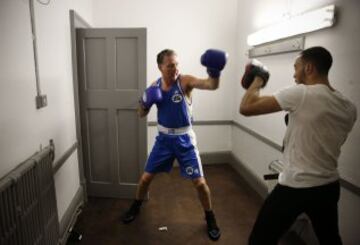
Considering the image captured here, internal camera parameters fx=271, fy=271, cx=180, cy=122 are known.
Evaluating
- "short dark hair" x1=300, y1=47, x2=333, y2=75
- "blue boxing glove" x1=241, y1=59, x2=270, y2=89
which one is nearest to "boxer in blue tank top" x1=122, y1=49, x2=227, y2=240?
"blue boxing glove" x1=241, y1=59, x2=270, y2=89

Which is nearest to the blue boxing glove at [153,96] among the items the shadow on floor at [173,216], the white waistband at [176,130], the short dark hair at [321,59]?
the white waistband at [176,130]

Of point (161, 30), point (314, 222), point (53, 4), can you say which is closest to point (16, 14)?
point (53, 4)

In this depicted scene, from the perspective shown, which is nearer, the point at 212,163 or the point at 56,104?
the point at 56,104

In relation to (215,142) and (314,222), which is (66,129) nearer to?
(314,222)

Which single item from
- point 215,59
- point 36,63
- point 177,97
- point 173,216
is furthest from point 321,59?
point 173,216

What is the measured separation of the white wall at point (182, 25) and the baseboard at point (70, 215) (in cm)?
135

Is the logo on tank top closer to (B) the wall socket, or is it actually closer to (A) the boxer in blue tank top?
(A) the boxer in blue tank top

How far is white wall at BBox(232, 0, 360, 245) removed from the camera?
161cm

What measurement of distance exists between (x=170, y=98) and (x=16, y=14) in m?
1.19

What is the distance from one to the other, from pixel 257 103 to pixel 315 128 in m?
0.30

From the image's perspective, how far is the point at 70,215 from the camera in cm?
236

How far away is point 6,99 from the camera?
1.36 metres

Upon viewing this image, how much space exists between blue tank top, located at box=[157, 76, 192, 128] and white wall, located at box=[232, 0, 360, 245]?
0.91 metres

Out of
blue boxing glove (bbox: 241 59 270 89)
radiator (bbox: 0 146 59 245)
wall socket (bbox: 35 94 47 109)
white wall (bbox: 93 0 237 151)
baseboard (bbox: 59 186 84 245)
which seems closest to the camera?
radiator (bbox: 0 146 59 245)
